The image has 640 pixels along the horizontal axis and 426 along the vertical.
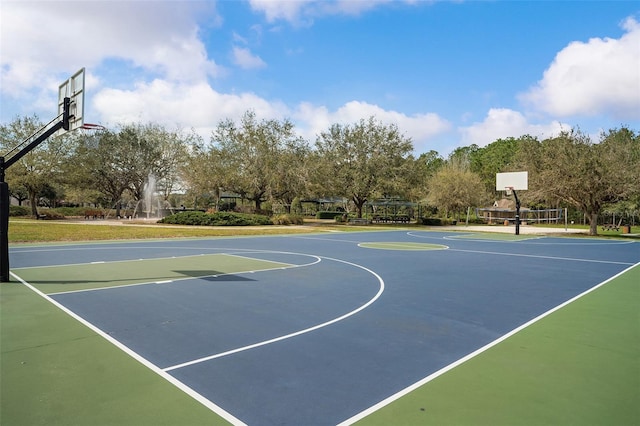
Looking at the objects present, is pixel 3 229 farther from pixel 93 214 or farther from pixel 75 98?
pixel 93 214

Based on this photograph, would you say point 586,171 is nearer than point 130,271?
No

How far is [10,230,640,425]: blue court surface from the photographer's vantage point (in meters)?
4.14

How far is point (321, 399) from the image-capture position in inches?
152

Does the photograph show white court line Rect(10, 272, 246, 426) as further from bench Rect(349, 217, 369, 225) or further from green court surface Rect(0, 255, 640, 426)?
bench Rect(349, 217, 369, 225)

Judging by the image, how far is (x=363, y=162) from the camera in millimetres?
39656

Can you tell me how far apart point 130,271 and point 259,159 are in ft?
88.2

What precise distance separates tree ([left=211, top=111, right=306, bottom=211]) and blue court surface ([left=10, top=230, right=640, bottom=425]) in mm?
23187

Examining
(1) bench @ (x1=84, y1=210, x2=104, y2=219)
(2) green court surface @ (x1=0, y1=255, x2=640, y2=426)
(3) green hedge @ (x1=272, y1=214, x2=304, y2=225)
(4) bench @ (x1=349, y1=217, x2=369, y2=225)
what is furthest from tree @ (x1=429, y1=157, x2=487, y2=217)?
(2) green court surface @ (x1=0, y1=255, x2=640, y2=426)

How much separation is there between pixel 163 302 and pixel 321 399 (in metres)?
4.62

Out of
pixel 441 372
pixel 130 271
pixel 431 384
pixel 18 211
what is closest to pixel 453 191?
pixel 130 271

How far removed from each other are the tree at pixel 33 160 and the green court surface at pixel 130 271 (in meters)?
30.2

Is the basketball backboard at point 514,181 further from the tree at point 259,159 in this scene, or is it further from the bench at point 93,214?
the bench at point 93,214

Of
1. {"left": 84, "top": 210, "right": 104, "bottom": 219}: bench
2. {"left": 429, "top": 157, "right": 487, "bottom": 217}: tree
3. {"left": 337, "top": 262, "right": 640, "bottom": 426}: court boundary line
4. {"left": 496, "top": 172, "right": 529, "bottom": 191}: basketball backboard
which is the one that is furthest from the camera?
{"left": 429, "top": 157, "right": 487, "bottom": 217}: tree

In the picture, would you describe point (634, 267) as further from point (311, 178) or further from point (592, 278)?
point (311, 178)
